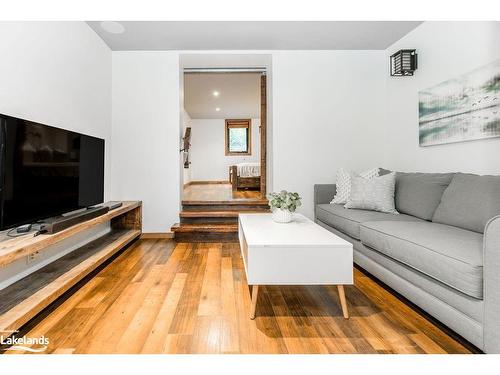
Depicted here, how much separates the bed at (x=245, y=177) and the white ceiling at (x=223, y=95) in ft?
5.83

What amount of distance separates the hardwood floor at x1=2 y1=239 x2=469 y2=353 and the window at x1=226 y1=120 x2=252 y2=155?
819 cm

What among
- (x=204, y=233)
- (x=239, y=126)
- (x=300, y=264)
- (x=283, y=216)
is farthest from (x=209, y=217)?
(x=239, y=126)

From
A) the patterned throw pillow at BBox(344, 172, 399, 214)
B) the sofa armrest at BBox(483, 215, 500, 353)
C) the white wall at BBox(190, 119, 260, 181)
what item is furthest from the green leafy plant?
the white wall at BBox(190, 119, 260, 181)

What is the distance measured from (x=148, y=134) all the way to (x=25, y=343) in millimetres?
2967

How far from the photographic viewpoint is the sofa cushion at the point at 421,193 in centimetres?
253

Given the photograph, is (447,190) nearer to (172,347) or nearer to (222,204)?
(172,347)

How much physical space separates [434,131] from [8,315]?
A: 381cm

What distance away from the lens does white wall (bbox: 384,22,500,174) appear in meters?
2.49

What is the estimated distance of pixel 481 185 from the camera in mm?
2092

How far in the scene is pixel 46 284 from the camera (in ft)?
6.54

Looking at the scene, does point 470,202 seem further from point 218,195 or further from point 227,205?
point 218,195
